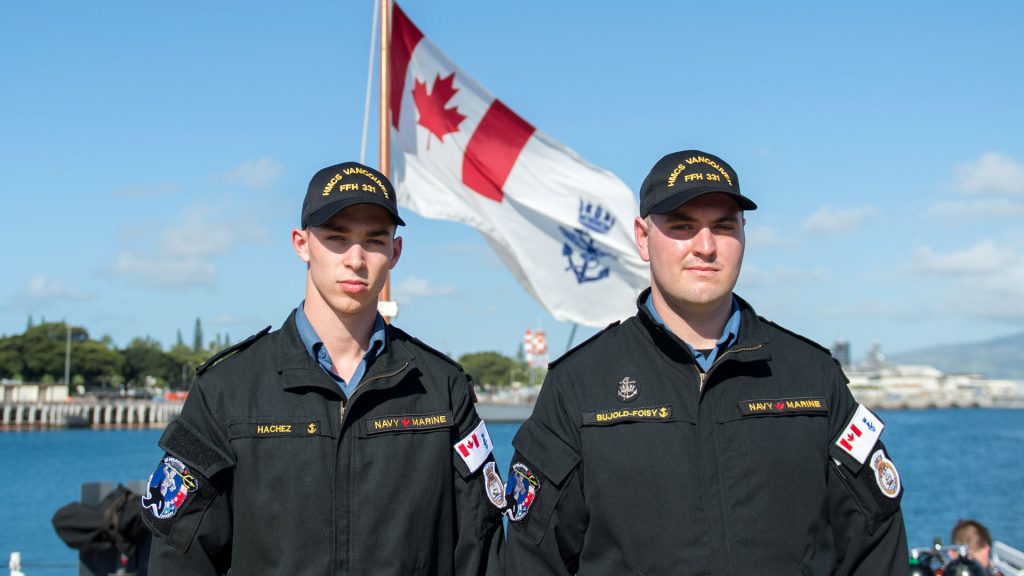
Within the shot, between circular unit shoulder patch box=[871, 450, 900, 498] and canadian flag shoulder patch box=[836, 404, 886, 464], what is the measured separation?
43mm

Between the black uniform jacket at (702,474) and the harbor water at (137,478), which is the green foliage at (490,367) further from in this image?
the black uniform jacket at (702,474)

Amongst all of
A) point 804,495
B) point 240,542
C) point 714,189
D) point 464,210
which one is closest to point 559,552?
point 804,495

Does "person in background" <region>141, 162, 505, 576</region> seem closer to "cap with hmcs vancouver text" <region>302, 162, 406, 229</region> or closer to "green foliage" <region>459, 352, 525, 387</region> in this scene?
"cap with hmcs vancouver text" <region>302, 162, 406, 229</region>

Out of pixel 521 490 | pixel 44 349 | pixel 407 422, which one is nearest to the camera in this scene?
pixel 521 490

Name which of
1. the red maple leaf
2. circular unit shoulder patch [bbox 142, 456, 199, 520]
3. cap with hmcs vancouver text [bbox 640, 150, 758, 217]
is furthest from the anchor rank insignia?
the red maple leaf

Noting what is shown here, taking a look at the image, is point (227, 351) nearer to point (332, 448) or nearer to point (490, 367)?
point (332, 448)

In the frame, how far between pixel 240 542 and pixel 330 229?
111 cm

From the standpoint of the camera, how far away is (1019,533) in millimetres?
34281

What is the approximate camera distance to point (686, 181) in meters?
3.43

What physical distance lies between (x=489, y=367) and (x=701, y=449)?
468 feet

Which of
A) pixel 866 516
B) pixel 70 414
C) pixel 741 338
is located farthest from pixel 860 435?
pixel 70 414

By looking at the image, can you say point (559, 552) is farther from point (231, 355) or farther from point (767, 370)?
point (231, 355)

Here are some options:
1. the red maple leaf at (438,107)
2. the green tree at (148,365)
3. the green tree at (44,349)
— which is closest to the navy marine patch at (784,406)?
the red maple leaf at (438,107)

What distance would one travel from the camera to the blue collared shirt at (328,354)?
3.75m
